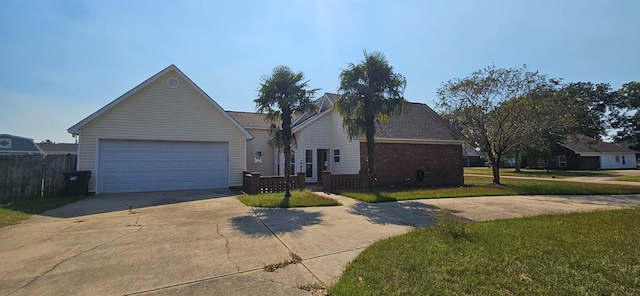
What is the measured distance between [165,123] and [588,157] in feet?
176

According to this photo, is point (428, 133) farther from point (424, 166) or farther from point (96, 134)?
point (96, 134)

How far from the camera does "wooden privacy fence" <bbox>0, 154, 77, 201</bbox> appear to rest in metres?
11.2

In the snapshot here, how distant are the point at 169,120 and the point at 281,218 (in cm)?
1003

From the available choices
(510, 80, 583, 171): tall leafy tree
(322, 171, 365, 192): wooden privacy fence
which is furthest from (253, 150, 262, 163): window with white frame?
(510, 80, 583, 171): tall leafy tree

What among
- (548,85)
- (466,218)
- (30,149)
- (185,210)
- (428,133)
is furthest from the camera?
(30,149)

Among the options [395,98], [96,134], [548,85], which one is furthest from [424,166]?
[96,134]

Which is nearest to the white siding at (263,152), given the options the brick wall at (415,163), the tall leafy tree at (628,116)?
the brick wall at (415,163)

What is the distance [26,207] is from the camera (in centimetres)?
973

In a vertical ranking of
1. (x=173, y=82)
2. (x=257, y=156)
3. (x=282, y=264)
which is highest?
(x=173, y=82)

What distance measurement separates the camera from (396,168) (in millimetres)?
17109

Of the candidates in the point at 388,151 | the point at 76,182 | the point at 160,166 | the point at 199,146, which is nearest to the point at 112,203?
the point at 76,182

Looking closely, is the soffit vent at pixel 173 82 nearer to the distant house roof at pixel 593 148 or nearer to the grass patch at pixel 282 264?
the grass patch at pixel 282 264

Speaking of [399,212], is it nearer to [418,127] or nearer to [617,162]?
[418,127]

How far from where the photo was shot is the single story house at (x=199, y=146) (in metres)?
13.7
